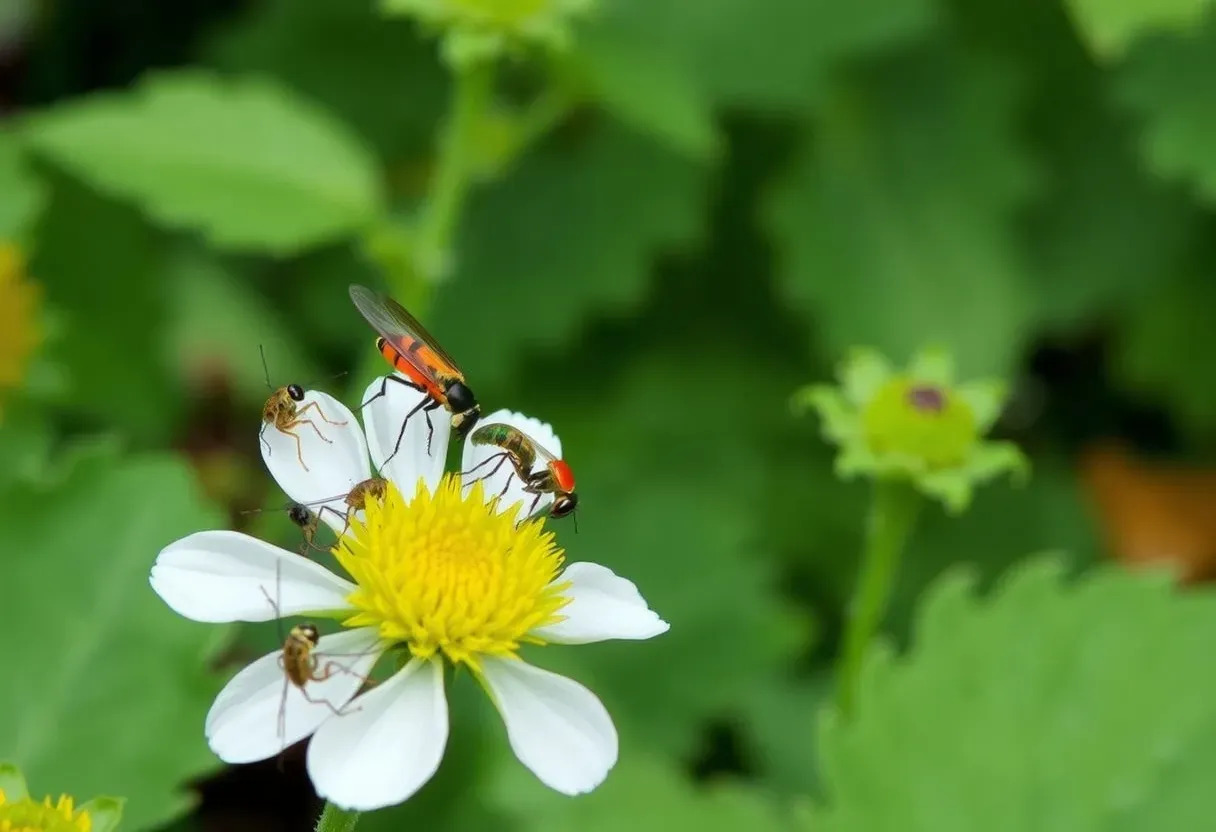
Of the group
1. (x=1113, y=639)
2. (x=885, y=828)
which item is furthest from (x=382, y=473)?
(x=1113, y=639)

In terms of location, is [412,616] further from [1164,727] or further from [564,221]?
[564,221]

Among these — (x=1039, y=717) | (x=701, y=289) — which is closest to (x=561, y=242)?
(x=701, y=289)

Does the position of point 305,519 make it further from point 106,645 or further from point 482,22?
point 482,22

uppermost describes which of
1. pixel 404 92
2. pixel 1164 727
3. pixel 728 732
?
pixel 404 92

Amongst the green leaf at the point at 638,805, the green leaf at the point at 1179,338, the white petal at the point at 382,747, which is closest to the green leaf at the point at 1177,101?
the green leaf at the point at 1179,338

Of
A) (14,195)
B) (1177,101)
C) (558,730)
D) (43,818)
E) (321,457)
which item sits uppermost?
(1177,101)

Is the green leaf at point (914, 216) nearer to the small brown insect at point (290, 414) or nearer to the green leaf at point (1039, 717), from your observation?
the green leaf at point (1039, 717)
